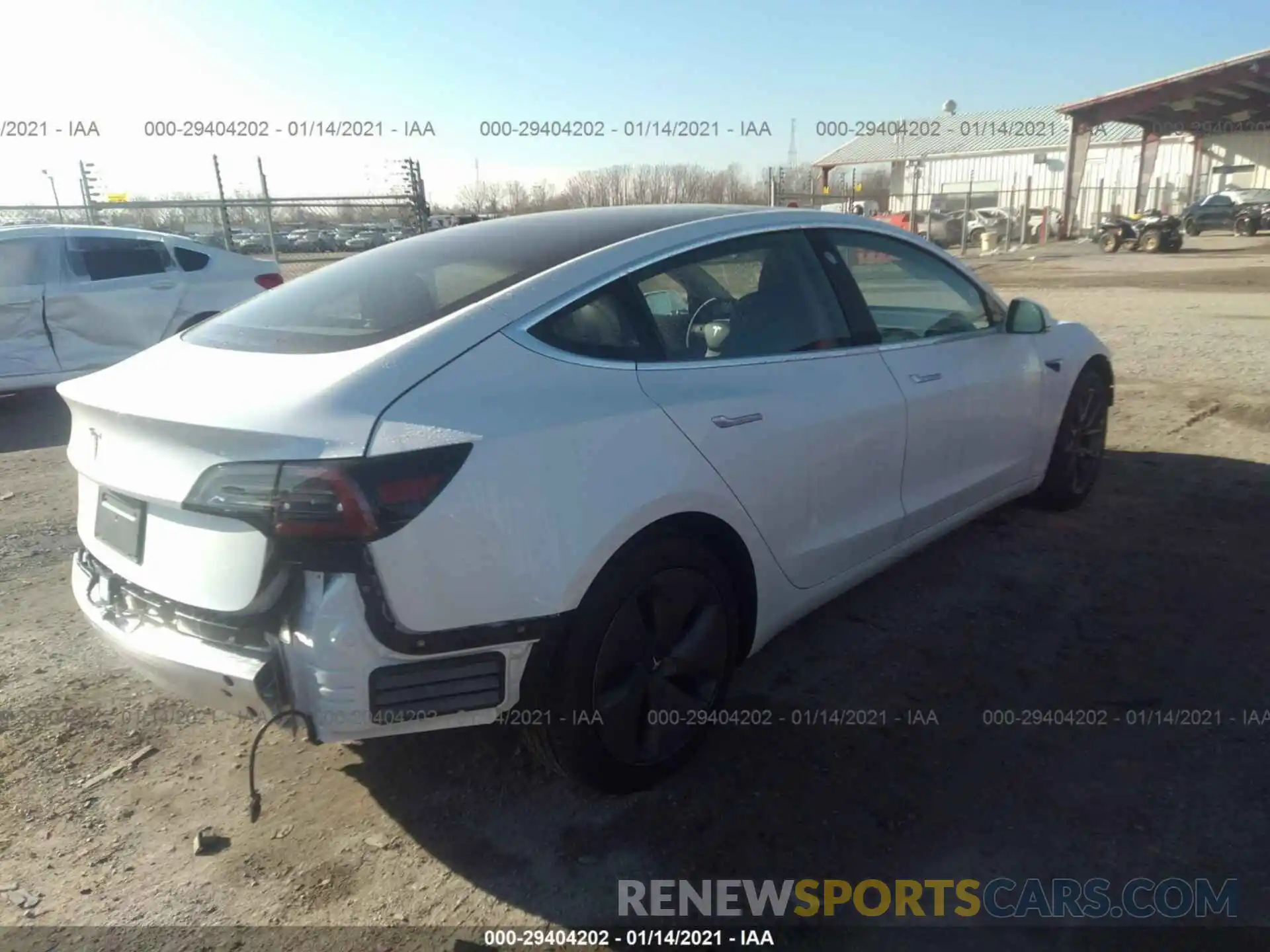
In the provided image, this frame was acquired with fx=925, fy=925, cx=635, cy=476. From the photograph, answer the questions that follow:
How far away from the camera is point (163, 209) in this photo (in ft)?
45.6

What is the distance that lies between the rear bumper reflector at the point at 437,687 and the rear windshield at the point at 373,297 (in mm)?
840

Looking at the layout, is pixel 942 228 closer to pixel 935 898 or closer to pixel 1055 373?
pixel 1055 373

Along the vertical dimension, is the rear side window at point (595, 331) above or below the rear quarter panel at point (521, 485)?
above

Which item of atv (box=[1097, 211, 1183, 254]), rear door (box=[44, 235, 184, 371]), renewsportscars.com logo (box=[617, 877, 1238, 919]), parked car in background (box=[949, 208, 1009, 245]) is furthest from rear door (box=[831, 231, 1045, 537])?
parked car in background (box=[949, 208, 1009, 245])

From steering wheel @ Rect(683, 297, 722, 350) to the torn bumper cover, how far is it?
1.46m

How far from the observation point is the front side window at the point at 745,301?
284 cm

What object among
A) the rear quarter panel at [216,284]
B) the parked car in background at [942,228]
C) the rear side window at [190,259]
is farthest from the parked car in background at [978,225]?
the rear side window at [190,259]

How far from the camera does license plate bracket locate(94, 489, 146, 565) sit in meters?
2.39

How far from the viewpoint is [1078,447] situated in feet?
15.6

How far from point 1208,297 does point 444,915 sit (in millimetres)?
15942

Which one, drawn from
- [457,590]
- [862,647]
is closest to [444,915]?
[457,590]

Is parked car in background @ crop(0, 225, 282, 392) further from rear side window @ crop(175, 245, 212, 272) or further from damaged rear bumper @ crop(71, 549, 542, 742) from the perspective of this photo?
damaged rear bumper @ crop(71, 549, 542, 742)

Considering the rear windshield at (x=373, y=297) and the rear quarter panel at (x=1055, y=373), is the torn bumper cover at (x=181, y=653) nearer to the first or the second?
the rear windshield at (x=373, y=297)

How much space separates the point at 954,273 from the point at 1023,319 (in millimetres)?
402
